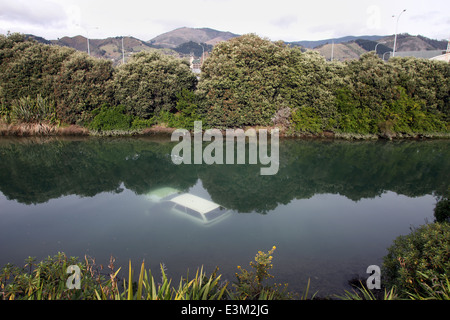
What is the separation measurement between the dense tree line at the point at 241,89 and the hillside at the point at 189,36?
14163 cm

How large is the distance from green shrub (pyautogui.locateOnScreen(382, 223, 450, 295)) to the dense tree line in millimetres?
14932

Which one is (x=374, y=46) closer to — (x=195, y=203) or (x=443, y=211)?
(x=443, y=211)

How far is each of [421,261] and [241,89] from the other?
15992 mm

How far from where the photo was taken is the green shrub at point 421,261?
4578 millimetres

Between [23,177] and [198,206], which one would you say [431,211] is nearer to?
[198,206]

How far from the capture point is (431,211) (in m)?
9.70

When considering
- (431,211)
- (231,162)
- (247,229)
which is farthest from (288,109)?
(247,229)

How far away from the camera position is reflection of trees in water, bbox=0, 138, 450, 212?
37.7 feet

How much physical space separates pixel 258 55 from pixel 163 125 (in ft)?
24.9

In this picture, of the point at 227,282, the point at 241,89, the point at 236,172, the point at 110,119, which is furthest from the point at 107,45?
the point at 227,282

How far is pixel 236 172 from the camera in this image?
13445mm

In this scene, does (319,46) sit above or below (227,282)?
above

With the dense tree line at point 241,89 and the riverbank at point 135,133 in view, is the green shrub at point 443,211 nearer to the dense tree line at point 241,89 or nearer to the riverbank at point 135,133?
the riverbank at point 135,133

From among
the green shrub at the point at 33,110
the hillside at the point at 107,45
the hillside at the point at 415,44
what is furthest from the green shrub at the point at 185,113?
the hillside at the point at 415,44
